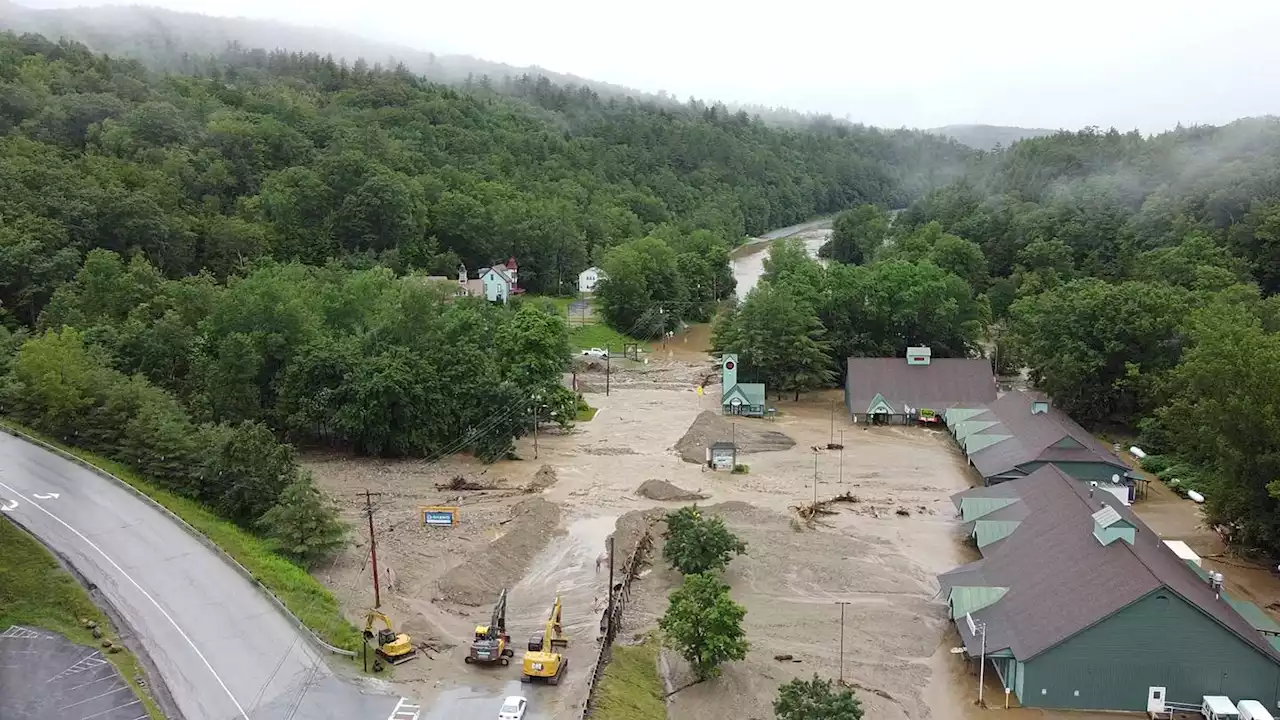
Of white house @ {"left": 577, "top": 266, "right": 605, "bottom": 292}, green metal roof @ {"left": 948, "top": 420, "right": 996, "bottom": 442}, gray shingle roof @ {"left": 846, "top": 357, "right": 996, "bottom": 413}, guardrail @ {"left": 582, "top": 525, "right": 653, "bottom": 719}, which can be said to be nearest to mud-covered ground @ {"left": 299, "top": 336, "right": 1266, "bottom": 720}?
guardrail @ {"left": 582, "top": 525, "right": 653, "bottom": 719}

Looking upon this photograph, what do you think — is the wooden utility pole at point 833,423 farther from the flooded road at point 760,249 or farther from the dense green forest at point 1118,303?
the flooded road at point 760,249

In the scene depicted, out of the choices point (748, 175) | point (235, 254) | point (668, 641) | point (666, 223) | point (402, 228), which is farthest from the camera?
point (748, 175)

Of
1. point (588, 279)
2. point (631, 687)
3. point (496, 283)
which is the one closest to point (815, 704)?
point (631, 687)

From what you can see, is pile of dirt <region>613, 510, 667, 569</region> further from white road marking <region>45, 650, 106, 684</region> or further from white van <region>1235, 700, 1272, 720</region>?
white van <region>1235, 700, 1272, 720</region>

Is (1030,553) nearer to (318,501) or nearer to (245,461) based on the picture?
(318,501)

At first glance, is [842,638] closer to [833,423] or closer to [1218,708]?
[1218,708]

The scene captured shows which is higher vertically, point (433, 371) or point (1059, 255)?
point (1059, 255)

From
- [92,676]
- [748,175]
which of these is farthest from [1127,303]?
[748,175]
